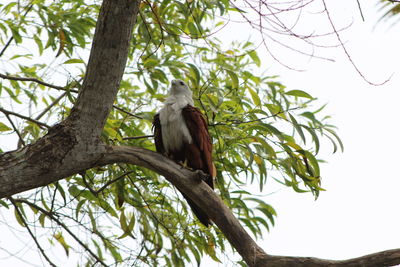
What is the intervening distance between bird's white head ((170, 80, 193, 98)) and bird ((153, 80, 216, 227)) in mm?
172

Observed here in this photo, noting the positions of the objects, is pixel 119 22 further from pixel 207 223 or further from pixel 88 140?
pixel 207 223

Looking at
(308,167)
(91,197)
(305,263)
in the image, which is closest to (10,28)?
(91,197)

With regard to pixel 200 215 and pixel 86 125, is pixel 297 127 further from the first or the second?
pixel 86 125

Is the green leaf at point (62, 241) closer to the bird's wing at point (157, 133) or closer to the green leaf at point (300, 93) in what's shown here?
the bird's wing at point (157, 133)

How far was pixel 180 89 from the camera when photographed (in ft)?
14.3

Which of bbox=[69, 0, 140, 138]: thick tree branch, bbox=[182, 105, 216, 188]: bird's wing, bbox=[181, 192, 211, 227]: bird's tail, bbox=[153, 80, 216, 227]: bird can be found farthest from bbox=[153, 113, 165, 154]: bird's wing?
bbox=[69, 0, 140, 138]: thick tree branch

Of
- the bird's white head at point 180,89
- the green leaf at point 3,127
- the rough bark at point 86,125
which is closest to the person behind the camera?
the rough bark at point 86,125

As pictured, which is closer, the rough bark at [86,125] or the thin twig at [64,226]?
the rough bark at [86,125]

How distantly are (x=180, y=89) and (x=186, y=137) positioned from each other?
25.4 inches

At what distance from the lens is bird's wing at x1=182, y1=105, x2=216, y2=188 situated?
372 cm

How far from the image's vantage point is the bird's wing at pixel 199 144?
3.72 meters

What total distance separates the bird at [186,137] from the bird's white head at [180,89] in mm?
172

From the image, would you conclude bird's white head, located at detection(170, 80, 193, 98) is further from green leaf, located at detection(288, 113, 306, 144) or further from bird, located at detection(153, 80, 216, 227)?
green leaf, located at detection(288, 113, 306, 144)

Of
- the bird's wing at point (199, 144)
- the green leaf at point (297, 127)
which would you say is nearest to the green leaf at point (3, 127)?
the bird's wing at point (199, 144)
